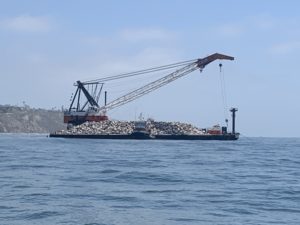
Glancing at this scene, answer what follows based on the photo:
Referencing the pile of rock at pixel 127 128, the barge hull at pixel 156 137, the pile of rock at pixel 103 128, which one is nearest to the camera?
the barge hull at pixel 156 137

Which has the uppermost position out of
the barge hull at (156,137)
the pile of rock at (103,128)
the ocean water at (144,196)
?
the pile of rock at (103,128)

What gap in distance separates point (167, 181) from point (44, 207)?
976cm

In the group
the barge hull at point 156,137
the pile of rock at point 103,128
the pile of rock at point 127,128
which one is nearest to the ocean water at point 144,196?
the barge hull at point 156,137

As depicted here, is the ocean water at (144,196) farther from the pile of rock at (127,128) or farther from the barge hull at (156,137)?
the pile of rock at (127,128)

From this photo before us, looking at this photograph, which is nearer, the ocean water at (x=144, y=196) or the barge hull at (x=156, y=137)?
the ocean water at (x=144, y=196)

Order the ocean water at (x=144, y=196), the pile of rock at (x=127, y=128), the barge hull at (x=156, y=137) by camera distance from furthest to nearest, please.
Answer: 1. the pile of rock at (x=127, y=128)
2. the barge hull at (x=156, y=137)
3. the ocean water at (x=144, y=196)

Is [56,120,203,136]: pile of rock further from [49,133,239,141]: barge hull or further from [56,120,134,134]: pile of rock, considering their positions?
[49,133,239,141]: barge hull

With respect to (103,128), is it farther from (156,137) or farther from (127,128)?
(156,137)

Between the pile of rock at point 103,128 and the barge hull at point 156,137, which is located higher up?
the pile of rock at point 103,128

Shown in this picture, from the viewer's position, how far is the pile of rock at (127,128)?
388 ft

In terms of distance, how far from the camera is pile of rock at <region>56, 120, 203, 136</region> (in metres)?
118

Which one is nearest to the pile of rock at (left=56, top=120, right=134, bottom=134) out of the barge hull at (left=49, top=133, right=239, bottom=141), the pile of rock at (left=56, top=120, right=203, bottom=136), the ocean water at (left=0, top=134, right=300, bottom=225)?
the pile of rock at (left=56, top=120, right=203, bottom=136)

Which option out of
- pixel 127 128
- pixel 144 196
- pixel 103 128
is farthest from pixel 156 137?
pixel 144 196

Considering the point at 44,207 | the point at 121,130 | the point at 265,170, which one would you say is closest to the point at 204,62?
the point at 121,130
